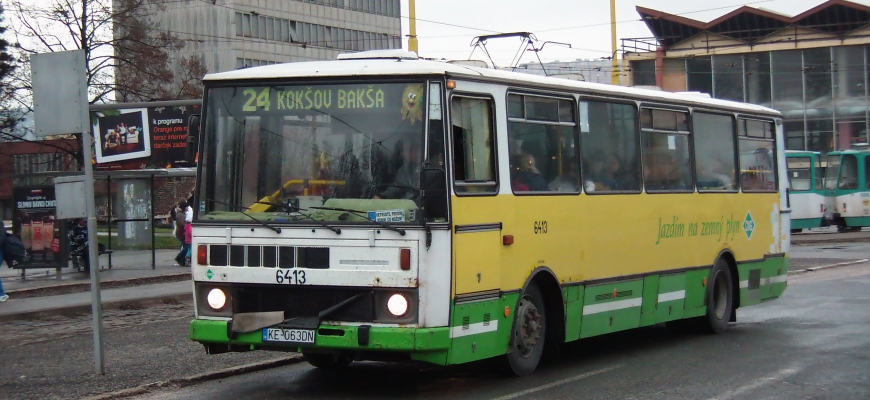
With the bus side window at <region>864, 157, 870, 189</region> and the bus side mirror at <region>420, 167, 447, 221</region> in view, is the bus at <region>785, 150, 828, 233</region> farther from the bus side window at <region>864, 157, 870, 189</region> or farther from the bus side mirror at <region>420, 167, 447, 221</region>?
the bus side mirror at <region>420, 167, 447, 221</region>

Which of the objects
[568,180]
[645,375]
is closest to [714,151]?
[568,180]

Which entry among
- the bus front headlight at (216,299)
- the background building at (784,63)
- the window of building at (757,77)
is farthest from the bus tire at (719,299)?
the window of building at (757,77)

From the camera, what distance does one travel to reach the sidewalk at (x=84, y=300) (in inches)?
672

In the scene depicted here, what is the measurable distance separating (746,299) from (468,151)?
7.00 m

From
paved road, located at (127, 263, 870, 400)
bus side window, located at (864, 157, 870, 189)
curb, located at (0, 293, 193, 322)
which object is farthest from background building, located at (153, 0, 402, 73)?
paved road, located at (127, 263, 870, 400)

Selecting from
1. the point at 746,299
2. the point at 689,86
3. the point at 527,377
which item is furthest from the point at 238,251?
the point at 689,86

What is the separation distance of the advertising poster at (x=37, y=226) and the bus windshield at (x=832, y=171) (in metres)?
31.8

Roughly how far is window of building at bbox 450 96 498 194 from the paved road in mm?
1813

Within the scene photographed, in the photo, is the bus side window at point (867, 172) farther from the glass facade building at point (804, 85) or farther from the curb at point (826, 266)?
the glass facade building at point (804, 85)

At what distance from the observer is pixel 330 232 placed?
9070 millimetres

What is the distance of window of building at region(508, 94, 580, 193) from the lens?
10242 mm

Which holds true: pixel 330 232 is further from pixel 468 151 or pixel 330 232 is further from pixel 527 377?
pixel 527 377

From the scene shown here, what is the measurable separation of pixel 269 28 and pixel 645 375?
72205 mm

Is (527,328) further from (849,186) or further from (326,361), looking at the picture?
(849,186)
